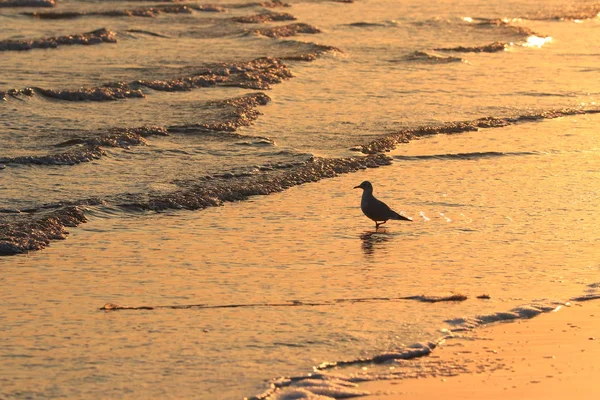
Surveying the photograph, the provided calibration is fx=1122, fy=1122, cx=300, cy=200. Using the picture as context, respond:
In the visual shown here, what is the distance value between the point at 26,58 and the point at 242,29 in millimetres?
7473

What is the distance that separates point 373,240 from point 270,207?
1411 millimetres

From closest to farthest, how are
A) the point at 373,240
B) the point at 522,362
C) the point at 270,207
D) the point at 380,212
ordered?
the point at 522,362 → the point at 373,240 → the point at 380,212 → the point at 270,207

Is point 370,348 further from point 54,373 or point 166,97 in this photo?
point 166,97

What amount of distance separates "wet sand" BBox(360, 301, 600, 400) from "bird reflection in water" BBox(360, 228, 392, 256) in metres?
2.07

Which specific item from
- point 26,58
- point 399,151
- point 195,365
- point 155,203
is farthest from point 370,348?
point 26,58

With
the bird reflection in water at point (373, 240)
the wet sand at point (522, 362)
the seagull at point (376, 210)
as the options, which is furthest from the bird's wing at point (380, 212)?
the wet sand at point (522, 362)

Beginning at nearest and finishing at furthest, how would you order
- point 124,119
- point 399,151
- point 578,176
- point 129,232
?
point 129,232
point 578,176
point 399,151
point 124,119

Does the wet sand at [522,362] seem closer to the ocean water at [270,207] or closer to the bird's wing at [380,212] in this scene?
the ocean water at [270,207]

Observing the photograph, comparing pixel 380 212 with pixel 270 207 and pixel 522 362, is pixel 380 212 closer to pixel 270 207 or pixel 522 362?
pixel 270 207

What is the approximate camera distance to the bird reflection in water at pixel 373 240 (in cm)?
925

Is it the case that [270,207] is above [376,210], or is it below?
below

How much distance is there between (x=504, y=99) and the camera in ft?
56.8

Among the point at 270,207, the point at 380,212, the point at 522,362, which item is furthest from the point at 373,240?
the point at 522,362

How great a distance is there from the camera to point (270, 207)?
34.8 feet
